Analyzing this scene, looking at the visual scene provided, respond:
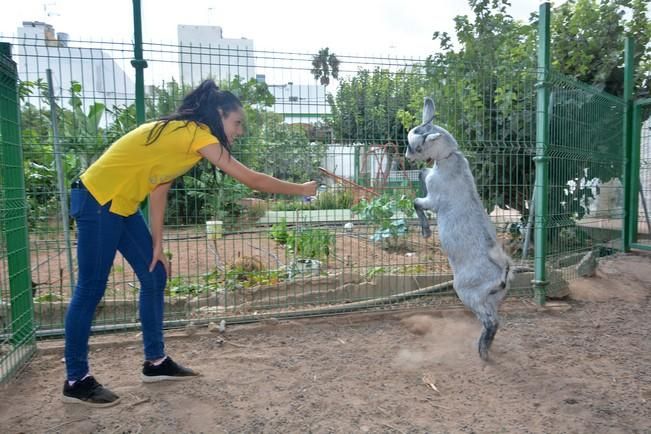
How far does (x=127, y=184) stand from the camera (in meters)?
2.97

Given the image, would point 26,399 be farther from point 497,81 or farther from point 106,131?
point 497,81

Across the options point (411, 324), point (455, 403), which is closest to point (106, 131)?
point (411, 324)

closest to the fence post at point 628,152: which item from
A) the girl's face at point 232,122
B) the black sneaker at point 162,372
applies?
the girl's face at point 232,122

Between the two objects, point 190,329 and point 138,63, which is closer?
point 138,63

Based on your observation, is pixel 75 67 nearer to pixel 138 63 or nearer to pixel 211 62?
pixel 138 63

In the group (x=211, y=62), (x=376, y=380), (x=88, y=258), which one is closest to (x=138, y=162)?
(x=88, y=258)

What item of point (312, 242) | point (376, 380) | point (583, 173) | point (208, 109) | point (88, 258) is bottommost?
point (376, 380)

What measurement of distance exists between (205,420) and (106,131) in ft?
9.05

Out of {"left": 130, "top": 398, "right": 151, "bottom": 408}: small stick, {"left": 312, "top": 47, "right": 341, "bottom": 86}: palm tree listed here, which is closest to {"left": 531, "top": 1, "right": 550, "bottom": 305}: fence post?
{"left": 312, "top": 47, "right": 341, "bottom": 86}: palm tree

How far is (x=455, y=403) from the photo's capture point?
3.18m

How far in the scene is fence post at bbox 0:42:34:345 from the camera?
143 inches

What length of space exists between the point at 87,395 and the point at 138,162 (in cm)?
148

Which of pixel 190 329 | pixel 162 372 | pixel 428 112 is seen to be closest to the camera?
pixel 162 372

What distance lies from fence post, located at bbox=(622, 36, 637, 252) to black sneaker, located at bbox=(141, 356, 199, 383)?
712 centimetres
